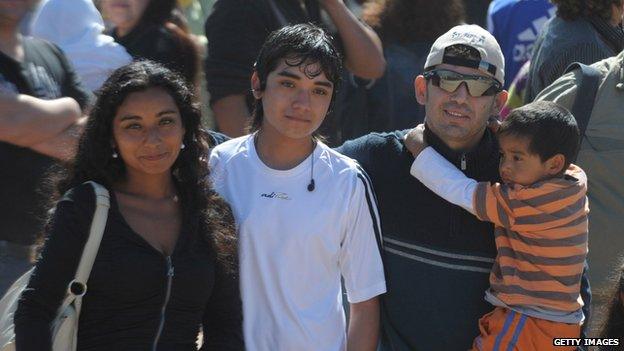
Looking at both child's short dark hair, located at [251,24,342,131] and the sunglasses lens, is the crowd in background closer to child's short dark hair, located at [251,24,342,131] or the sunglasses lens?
child's short dark hair, located at [251,24,342,131]

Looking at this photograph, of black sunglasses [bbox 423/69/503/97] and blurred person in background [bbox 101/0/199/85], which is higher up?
black sunglasses [bbox 423/69/503/97]

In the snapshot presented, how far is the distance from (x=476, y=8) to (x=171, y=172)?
4907 millimetres

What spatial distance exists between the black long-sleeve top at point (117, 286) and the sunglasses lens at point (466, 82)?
1.00 m

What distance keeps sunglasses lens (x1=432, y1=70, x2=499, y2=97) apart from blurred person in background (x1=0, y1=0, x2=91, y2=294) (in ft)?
4.57

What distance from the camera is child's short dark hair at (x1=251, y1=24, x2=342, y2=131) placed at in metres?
3.59

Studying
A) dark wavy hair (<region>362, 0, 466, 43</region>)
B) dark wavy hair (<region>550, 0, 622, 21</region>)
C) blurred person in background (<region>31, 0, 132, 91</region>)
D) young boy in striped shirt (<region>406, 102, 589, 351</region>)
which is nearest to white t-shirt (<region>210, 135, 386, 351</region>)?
young boy in striped shirt (<region>406, 102, 589, 351</region>)

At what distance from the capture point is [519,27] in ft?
21.1

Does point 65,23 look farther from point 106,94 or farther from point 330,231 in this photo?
point 330,231

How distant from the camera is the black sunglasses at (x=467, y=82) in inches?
145

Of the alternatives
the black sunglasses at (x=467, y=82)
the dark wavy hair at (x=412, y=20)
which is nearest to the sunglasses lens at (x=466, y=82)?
the black sunglasses at (x=467, y=82)

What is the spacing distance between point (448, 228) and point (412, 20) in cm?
288

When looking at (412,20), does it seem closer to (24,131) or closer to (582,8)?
(582,8)

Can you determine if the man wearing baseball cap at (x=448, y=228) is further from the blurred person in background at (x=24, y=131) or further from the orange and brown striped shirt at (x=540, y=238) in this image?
the blurred person in background at (x=24, y=131)

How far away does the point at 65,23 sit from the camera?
5.20 metres
